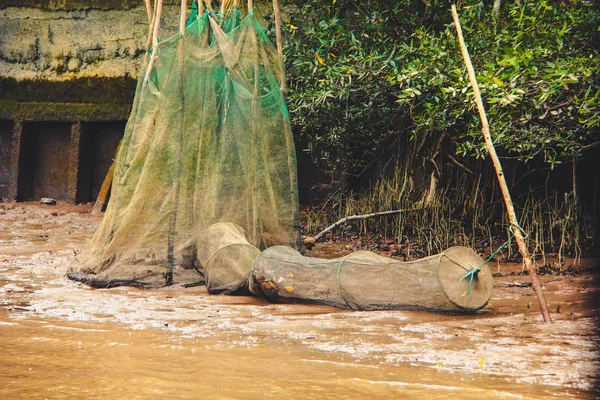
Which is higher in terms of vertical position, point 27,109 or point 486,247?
point 27,109

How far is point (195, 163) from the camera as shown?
6.17 meters

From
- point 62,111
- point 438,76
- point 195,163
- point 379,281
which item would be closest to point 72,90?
point 62,111

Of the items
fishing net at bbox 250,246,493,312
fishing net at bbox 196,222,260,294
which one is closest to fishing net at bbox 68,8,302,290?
fishing net at bbox 196,222,260,294

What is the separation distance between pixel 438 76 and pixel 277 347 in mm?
3475

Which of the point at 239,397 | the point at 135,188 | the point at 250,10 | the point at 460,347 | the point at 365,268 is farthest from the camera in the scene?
the point at 250,10

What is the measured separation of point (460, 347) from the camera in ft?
12.9

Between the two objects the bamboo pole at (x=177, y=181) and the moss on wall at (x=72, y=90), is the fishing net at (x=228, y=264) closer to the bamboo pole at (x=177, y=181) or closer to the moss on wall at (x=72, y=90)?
the bamboo pole at (x=177, y=181)

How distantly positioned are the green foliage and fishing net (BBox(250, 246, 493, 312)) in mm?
1438

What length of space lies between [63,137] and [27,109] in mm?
618

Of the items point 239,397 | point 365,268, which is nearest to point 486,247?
point 365,268

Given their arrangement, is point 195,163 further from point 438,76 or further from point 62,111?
point 62,111

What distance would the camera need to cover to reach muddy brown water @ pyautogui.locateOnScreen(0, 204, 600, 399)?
325 centimetres

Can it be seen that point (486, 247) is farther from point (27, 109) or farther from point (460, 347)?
point (27, 109)

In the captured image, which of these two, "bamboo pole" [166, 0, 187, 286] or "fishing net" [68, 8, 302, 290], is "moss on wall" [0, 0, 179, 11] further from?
"bamboo pole" [166, 0, 187, 286]
